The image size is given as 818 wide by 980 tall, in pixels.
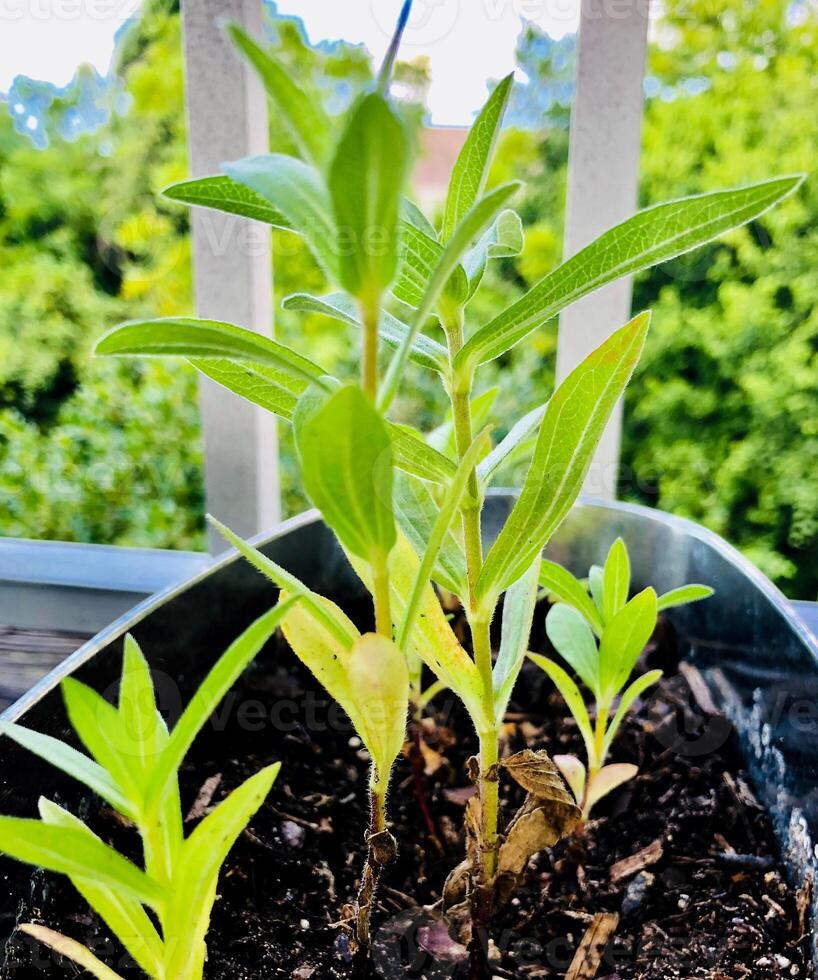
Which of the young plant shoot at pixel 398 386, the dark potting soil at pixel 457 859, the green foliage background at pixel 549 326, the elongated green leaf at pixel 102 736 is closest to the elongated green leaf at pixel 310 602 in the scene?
the young plant shoot at pixel 398 386

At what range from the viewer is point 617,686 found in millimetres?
623

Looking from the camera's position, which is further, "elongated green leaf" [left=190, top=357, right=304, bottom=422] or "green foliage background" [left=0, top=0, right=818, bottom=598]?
"green foliage background" [left=0, top=0, right=818, bottom=598]

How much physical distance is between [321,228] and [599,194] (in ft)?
2.42

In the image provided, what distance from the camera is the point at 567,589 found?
0.64 meters

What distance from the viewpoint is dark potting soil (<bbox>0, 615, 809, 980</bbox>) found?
490 millimetres

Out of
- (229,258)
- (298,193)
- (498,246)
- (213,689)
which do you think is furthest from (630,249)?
(229,258)

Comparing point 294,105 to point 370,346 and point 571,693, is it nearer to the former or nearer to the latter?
point 370,346

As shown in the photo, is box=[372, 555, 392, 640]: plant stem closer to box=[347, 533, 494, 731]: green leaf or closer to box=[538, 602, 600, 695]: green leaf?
box=[347, 533, 494, 731]: green leaf

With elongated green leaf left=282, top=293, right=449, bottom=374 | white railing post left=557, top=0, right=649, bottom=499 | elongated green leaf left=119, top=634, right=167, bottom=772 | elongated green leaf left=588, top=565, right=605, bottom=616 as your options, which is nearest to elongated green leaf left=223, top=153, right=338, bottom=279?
elongated green leaf left=282, top=293, right=449, bottom=374

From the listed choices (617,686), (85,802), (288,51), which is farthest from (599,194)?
(288,51)

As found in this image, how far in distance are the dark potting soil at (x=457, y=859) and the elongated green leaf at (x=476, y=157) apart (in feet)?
1.41

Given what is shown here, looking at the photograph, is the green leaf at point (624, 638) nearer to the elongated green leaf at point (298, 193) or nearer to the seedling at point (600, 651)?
the seedling at point (600, 651)

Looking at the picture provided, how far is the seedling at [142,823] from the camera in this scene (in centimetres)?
33

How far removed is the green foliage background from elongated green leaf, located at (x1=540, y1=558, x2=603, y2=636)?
142 cm
